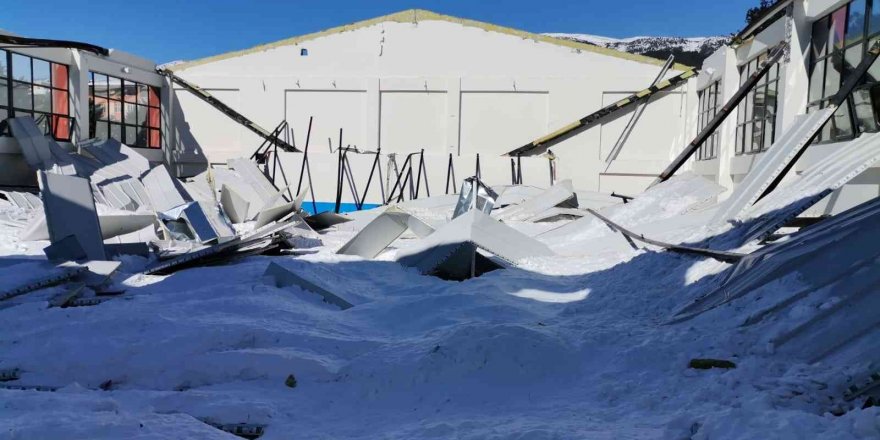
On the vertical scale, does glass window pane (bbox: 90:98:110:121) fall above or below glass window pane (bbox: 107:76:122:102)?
below

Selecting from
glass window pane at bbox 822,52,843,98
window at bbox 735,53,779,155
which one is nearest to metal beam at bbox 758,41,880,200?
glass window pane at bbox 822,52,843,98

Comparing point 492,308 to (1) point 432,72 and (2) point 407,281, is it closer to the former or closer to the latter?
(2) point 407,281

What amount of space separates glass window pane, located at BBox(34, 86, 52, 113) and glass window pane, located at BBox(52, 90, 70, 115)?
0.23 metres

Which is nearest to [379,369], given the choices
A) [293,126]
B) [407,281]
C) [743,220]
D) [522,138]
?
[407,281]

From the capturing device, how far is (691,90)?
1931 centimetres

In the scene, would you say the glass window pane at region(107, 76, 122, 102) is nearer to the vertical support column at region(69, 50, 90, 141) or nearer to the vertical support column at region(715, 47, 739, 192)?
the vertical support column at region(69, 50, 90, 141)

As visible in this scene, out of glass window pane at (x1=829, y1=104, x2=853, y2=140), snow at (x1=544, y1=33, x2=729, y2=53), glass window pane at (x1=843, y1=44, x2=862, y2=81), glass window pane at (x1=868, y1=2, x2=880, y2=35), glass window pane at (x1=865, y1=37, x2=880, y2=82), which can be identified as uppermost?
snow at (x1=544, y1=33, x2=729, y2=53)

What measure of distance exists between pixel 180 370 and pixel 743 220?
6292mm

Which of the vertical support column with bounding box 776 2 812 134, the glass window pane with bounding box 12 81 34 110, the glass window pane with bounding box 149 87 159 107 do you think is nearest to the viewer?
the vertical support column with bounding box 776 2 812 134

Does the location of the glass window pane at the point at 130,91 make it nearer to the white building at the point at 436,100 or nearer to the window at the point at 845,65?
the white building at the point at 436,100

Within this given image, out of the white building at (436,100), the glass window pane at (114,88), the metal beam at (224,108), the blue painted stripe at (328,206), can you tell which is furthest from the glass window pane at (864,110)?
the glass window pane at (114,88)

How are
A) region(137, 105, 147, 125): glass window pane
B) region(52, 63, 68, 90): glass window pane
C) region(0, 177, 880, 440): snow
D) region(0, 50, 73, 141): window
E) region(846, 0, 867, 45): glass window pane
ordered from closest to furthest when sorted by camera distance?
region(0, 177, 880, 440): snow, region(846, 0, 867, 45): glass window pane, region(0, 50, 73, 141): window, region(52, 63, 68, 90): glass window pane, region(137, 105, 147, 125): glass window pane

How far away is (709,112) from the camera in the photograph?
17.5m

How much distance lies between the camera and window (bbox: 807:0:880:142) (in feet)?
28.7
